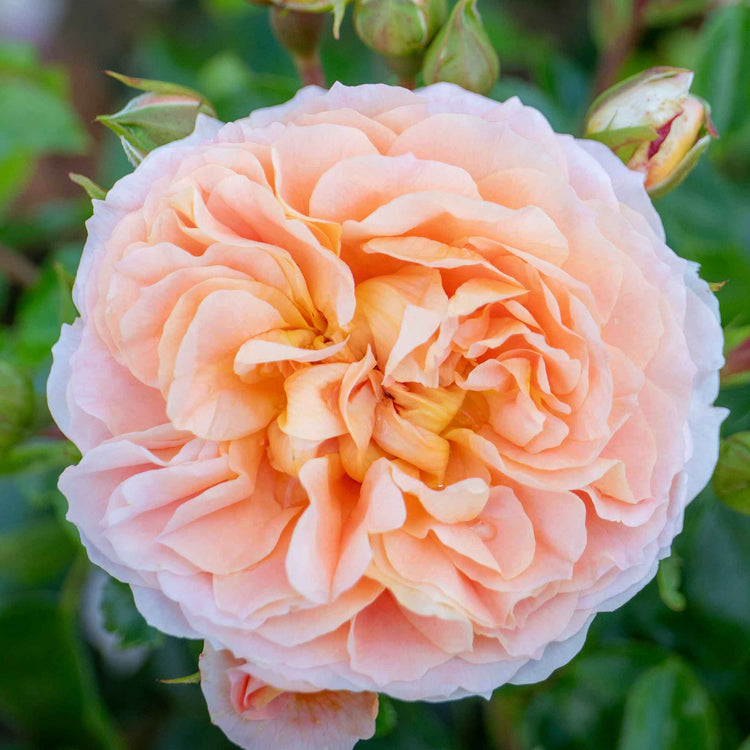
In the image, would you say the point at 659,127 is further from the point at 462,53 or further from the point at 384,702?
the point at 384,702

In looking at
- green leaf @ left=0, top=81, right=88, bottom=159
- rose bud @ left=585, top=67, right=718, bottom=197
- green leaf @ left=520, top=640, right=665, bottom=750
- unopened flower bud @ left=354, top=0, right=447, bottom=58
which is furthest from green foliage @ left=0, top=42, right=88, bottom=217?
green leaf @ left=520, top=640, right=665, bottom=750

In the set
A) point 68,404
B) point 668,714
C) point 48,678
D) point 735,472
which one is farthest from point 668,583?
point 48,678

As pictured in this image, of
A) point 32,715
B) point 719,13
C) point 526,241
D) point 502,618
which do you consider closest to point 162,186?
point 526,241

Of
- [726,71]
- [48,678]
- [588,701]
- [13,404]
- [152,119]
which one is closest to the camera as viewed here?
[152,119]

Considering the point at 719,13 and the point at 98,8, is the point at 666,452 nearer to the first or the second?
the point at 719,13

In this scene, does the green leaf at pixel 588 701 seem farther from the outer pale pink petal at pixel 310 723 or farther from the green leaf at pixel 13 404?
the green leaf at pixel 13 404

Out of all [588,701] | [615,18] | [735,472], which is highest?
[615,18]
